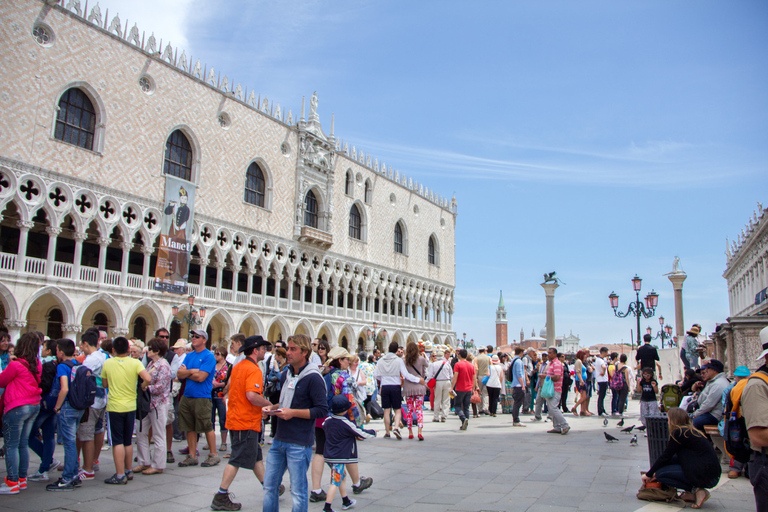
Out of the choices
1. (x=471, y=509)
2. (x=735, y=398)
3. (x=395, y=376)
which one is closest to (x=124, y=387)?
(x=471, y=509)

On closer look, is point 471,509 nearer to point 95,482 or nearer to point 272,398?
point 272,398

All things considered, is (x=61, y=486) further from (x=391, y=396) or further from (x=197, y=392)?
(x=391, y=396)

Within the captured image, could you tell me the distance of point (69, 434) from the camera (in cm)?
568

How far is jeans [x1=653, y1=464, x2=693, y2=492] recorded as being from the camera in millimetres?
5117

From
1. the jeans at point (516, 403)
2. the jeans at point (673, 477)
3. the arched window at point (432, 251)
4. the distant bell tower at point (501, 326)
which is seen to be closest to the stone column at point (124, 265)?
the jeans at point (516, 403)

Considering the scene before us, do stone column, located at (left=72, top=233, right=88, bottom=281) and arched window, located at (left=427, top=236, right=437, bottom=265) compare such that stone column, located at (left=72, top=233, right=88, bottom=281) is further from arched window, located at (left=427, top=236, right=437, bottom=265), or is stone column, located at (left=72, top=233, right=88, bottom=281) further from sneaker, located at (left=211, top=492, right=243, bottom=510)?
arched window, located at (left=427, top=236, right=437, bottom=265)

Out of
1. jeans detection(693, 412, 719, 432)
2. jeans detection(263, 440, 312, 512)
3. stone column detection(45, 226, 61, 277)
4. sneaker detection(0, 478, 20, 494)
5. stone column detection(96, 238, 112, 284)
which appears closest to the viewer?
Result: jeans detection(263, 440, 312, 512)

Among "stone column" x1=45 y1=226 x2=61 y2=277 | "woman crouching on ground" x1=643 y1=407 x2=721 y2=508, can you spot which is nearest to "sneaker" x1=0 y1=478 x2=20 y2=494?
"woman crouching on ground" x1=643 y1=407 x2=721 y2=508

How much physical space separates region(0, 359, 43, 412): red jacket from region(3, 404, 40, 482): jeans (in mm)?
62

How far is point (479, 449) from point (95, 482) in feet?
16.2

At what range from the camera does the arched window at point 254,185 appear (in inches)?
1059

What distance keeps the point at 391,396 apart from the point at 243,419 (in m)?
4.52

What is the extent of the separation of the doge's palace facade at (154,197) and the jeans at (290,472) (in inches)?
504

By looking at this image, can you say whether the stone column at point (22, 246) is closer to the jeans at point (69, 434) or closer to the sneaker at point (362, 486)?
the jeans at point (69, 434)
